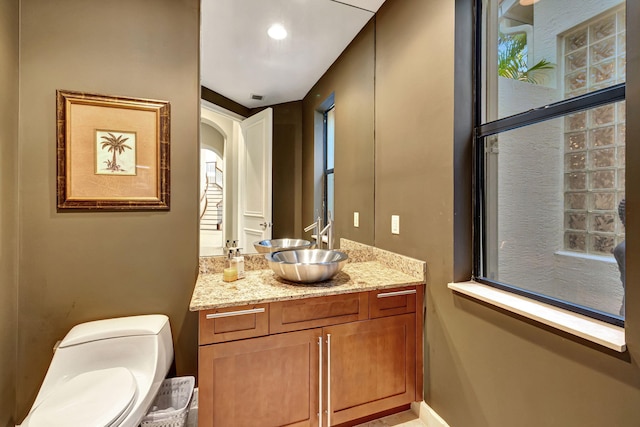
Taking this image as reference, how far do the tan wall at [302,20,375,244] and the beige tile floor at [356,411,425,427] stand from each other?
1123mm

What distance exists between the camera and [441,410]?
1.63 metres

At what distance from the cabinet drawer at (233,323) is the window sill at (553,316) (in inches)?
38.8

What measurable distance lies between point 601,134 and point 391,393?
164 centimetres

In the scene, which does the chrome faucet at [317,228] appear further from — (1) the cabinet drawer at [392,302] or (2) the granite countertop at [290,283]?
(1) the cabinet drawer at [392,302]

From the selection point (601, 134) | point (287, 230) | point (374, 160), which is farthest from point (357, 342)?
point (601, 134)

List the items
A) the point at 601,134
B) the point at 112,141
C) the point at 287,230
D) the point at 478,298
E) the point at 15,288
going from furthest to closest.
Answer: the point at 287,230 → the point at 112,141 → the point at 15,288 → the point at 478,298 → the point at 601,134

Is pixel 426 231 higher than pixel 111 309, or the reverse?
pixel 426 231

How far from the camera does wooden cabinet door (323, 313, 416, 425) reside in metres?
1.53

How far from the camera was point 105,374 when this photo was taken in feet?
4.40

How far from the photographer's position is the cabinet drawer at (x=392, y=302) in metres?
1.61

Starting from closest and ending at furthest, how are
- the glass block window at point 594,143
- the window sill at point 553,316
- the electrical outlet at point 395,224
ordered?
the window sill at point 553,316 < the glass block window at point 594,143 < the electrical outlet at point 395,224

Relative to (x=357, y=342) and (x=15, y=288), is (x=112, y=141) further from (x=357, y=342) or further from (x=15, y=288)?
(x=357, y=342)

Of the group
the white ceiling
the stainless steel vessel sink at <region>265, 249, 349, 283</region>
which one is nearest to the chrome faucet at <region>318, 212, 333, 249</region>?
the stainless steel vessel sink at <region>265, 249, 349, 283</region>

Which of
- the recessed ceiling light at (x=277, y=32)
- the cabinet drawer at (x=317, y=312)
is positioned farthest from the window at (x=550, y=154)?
the recessed ceiling light at (x=277, y=32)
